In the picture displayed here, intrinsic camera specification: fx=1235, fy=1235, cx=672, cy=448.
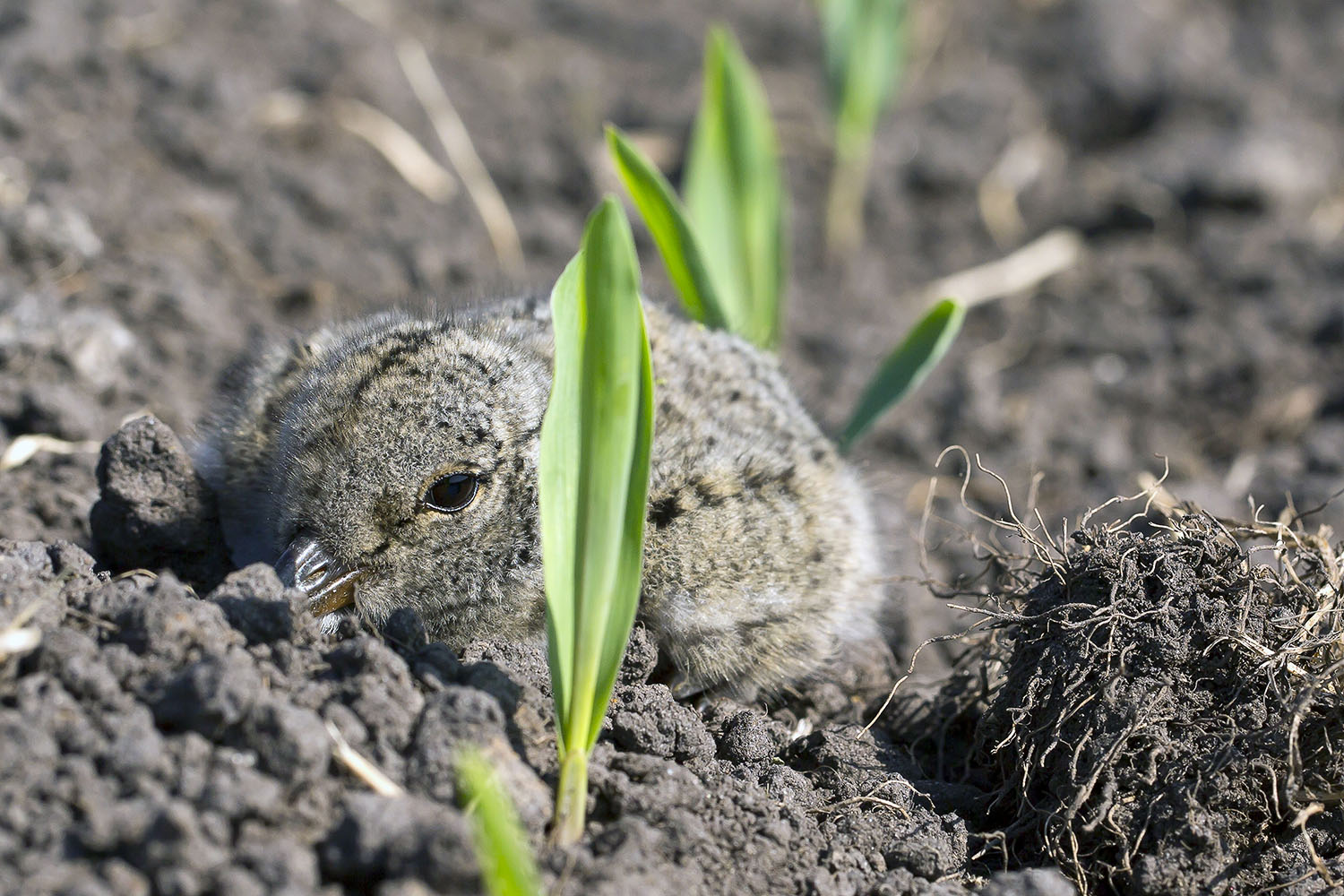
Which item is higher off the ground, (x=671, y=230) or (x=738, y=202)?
(x=671, y=230)

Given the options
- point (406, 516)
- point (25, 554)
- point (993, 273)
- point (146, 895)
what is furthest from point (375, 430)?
point (993, 273)

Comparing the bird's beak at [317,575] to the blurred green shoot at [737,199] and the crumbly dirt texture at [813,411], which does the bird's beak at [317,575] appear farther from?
the blurred green shoot at [737,199]

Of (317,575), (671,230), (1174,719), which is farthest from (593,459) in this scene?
(671,230)

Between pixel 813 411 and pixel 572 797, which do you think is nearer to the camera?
pixel 572 797

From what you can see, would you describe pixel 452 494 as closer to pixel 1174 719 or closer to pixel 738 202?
pixel 1174 719

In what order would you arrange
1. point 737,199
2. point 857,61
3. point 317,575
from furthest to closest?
point 857,61 → point 737,199 → point 317,575

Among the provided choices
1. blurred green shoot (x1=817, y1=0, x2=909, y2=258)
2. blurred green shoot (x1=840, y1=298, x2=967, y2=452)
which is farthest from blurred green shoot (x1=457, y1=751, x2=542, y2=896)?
blurred green shoot (x1=817, y1=0, x2=909, y2=258)

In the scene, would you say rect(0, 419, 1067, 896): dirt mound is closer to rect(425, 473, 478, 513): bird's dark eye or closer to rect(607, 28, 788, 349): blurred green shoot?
rect(425, 473, 478, 513): bird's dark eye

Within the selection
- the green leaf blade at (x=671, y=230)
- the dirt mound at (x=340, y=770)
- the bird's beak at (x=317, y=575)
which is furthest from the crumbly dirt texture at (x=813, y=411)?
the green leaf blade at (x=671, y=230)
